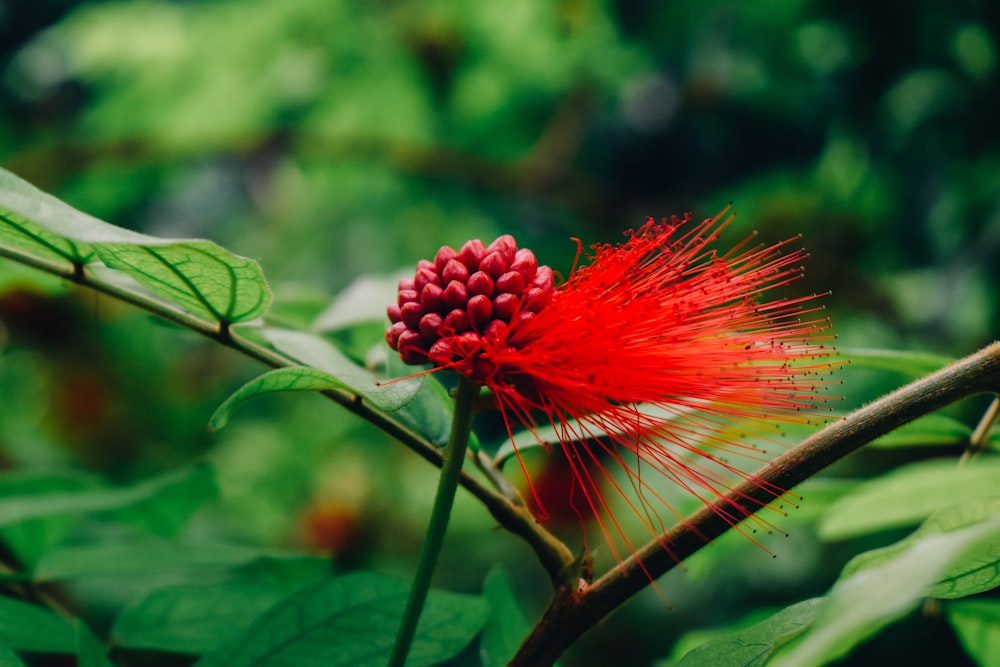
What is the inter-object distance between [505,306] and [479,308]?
32 millimetres

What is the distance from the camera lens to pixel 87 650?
33.9 inches

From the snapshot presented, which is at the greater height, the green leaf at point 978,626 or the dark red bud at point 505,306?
the dark red bud at point 505,306

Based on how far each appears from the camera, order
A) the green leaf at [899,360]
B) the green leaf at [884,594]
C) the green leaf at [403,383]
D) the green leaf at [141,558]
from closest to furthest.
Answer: the green leaf at [884,594] → the green leaf at [403,383] → the green leaf at [899,360] → the green leaf at [141,558]

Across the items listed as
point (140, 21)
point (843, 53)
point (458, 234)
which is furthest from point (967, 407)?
point (140, 21)

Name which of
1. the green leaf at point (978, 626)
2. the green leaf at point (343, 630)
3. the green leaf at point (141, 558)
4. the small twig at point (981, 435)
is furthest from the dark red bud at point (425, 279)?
the green leaf at point (978, 626)

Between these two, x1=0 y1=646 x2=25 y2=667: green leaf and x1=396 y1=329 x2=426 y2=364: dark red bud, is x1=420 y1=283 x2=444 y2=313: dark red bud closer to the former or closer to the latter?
x1=396 y1=329 x2=426 y2=364: dark red bud

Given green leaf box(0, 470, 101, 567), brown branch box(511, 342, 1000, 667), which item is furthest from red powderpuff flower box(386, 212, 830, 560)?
green leaf box(0, 470, 101, 567)

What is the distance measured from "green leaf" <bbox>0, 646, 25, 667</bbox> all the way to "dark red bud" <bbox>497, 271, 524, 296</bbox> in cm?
63

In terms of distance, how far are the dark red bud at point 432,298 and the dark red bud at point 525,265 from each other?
94 millimetres

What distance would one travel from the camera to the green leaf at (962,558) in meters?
0.73

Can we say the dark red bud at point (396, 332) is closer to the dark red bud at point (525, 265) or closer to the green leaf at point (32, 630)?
the dark red bud at point (525, 265)

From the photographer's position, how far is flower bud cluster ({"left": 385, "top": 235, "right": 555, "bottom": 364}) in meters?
0.96

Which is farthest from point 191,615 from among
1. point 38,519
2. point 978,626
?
point 978,626

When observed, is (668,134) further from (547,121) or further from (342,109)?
(342,109)
